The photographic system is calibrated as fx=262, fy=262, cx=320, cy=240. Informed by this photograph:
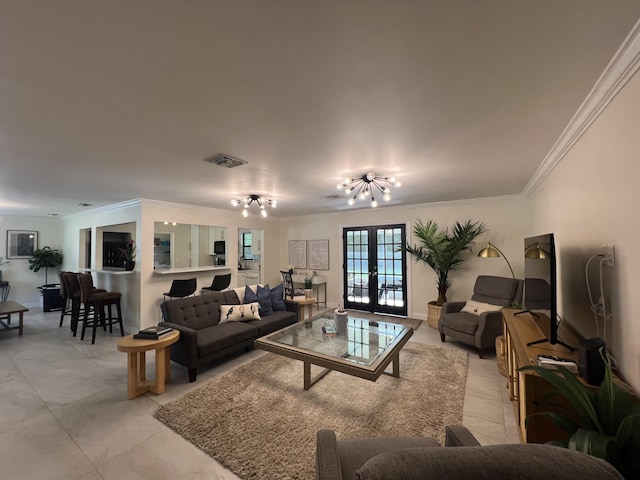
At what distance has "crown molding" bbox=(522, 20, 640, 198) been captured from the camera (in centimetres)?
121

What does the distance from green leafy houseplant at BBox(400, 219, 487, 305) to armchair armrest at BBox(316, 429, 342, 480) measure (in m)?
4.05

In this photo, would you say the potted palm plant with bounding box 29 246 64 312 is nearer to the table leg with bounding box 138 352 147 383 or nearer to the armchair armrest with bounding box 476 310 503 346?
the table leg with bounding box 138 352 147 383

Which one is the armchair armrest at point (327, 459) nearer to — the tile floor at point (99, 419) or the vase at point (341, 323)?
the tile floor at point (99, 419)

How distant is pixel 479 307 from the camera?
3908 mm

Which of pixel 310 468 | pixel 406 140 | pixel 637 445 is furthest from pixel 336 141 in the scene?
pixel 310 468

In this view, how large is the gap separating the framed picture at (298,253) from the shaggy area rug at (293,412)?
394 centimetres

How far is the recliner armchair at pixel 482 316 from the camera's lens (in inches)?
137

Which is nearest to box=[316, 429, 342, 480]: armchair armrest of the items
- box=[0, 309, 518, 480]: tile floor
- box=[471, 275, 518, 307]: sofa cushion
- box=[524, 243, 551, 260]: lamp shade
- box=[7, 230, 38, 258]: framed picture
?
box=[0, 309, 518, 480]: tile floor

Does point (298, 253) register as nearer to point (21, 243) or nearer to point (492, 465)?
point (492, 465)

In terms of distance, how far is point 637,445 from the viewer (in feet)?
3.22

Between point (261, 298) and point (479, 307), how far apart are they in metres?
3.29

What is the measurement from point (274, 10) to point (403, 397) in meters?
3.05

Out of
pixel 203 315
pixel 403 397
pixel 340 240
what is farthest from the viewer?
pixel 340 240

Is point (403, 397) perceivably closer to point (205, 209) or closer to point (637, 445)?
point (637, 445)
